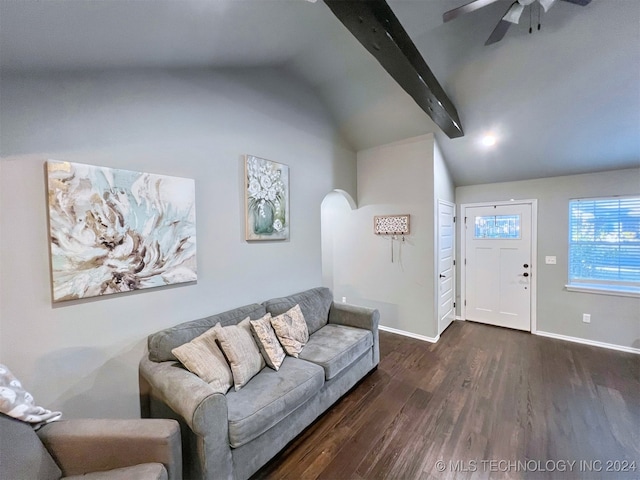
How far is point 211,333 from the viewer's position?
193cm

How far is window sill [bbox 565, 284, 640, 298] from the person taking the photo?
3264mm

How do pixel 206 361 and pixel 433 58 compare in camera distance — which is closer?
pixel 206 361

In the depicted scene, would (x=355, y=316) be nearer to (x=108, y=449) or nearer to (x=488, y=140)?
(x=108, y=449)

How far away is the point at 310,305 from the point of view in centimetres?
290

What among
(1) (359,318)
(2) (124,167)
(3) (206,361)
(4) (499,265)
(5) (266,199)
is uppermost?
(2) (124,167)

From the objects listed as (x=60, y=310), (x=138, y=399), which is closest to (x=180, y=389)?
(x=138, y=399)

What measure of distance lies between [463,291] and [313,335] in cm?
307

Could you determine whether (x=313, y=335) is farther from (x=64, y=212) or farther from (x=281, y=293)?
(x=64, y=212)

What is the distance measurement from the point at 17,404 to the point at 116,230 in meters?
0.98

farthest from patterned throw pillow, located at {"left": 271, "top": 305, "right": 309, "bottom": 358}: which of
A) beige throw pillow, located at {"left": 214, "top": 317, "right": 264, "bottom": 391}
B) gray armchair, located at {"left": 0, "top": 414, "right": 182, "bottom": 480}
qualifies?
gray armchair, located at {"left": 0, "top": 414, "right": 182, "bottom": 480}

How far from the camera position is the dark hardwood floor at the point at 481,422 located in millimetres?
1707

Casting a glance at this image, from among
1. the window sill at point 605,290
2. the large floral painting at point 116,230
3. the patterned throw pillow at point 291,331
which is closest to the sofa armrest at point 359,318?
the patterned throw pillow at point 291,331

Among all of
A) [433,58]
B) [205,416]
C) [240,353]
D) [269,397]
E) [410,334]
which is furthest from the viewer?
[410,334]

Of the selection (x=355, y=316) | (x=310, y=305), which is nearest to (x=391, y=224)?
(x=355, y=316)
